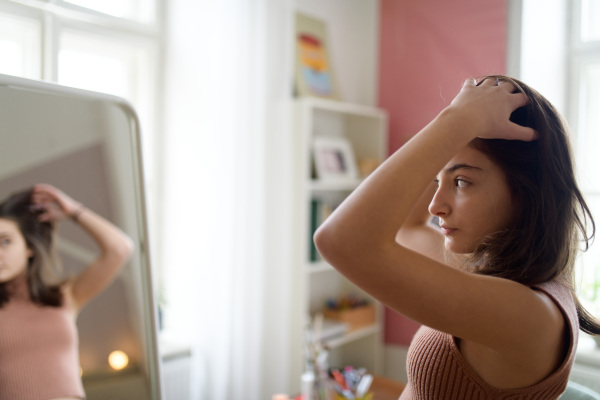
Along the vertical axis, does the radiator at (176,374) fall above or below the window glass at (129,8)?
below

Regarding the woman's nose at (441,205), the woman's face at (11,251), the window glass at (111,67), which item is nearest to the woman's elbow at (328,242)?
the woman's nose at (441,205)

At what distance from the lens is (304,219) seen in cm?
242

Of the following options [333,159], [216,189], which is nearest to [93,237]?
[216,189]

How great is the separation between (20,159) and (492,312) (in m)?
1.12

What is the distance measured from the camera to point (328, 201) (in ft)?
9.31

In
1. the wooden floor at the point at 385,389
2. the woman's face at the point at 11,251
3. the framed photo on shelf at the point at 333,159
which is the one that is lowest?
the wooden floor at the point at 385,389

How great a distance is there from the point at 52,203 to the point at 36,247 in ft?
0.40

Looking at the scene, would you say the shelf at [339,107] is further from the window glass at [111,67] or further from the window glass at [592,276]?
the window glass at [592,276]

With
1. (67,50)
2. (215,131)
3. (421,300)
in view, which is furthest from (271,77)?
(421,300)

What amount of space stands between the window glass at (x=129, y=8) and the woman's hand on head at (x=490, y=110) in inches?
60.6

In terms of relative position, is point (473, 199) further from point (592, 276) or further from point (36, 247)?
point (592, 276)

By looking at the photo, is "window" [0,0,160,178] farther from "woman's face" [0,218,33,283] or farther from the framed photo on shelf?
the framed photo on shelf

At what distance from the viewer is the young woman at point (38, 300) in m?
1.18

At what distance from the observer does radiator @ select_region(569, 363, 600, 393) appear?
7.22 feet
